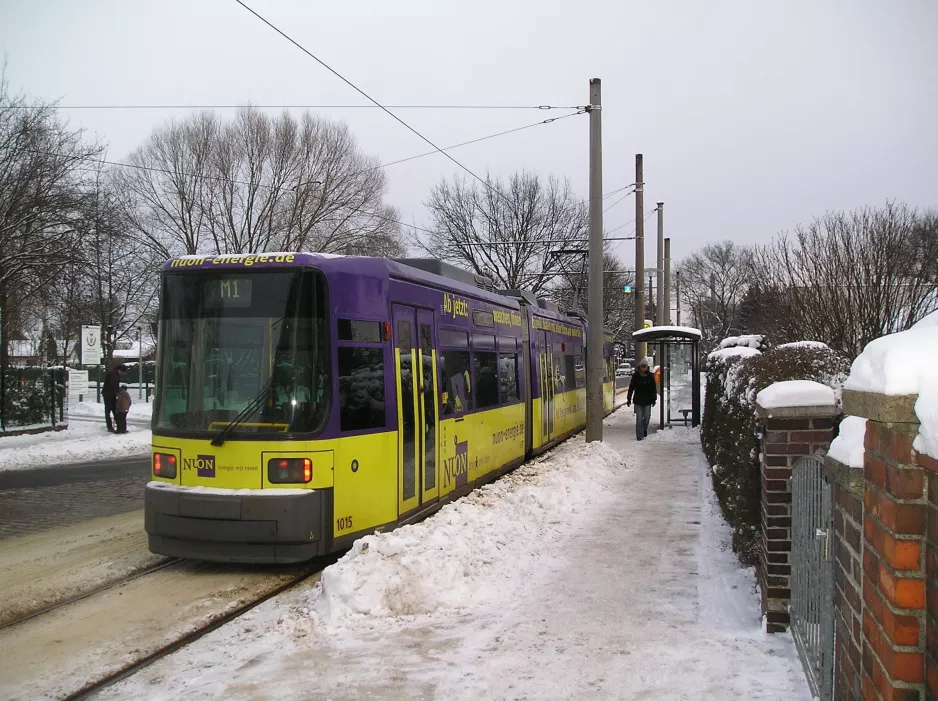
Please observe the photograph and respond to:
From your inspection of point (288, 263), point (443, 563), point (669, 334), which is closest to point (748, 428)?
point (443, 563)

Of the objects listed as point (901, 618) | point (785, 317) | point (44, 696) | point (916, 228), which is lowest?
point (44, 696)

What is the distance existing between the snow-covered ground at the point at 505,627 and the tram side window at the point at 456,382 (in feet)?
5.61

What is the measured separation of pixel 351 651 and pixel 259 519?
86.0 inches

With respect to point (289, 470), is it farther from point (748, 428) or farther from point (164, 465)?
point (748, 428)

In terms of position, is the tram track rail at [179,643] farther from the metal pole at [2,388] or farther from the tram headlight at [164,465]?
the metal pole at [2,388]

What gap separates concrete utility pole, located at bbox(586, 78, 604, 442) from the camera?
1566 centimetres

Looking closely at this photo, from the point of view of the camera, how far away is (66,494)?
12148 mm

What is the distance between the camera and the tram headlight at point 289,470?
22.7ft

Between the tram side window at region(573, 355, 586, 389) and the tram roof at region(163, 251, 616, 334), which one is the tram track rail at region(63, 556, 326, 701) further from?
the tram side window at region(573, 355, 586, 389)

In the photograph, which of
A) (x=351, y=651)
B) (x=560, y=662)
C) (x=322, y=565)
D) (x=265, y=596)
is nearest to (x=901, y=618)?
(x=560, y=662)

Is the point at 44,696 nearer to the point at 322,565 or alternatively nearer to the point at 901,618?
the point at 322,565

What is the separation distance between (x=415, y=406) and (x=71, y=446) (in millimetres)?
12741

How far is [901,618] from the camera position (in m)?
2.35

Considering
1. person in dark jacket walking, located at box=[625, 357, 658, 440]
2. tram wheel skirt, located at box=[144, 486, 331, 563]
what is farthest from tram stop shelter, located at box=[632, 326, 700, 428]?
tram wheel skirt, located at box=[144, 486, 331, 563]
